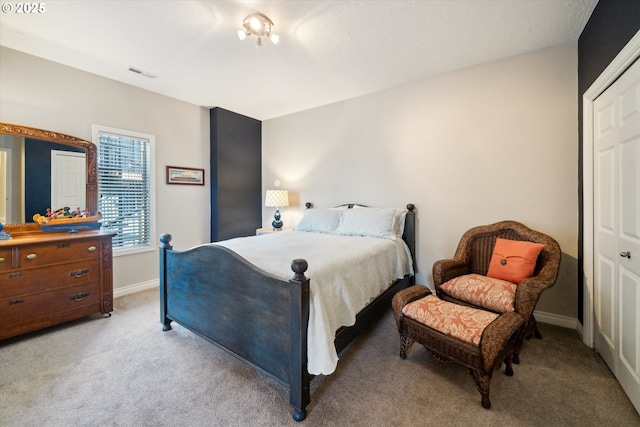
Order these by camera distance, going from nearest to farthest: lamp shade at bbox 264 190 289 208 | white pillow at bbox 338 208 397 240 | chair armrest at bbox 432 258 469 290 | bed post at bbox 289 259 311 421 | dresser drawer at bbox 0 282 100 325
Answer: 1. bed post at bbox 289 259 311 421
2. dresser drawer at bbox 0 282 100 325
3. chair armrest at bbox 432 258 469 290
4. white pillow at bbox 338 208 397 240
5. lamp shade at bbox 264 190 289 208

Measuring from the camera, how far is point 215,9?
202 centimetres

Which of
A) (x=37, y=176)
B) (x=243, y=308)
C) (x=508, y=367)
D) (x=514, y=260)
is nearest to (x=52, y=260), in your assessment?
(x=37, y=176)

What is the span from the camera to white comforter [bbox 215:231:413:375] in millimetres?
1474

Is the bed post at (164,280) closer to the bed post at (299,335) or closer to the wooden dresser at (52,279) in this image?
the wooden dresser at (52,279)

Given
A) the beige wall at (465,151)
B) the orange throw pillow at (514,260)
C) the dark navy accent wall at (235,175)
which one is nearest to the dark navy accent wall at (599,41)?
the beige wall at (465,151)

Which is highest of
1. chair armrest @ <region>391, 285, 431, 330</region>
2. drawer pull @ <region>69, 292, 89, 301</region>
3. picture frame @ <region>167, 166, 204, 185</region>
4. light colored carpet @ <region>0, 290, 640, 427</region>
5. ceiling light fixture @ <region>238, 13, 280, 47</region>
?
ceiling light fixture @ <region>238, 13, 280, 47</region>

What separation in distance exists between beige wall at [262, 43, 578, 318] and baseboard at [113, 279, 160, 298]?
8.62 ft

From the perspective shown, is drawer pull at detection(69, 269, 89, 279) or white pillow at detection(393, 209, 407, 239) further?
white pillow at detection(393, 209, 407, 239)

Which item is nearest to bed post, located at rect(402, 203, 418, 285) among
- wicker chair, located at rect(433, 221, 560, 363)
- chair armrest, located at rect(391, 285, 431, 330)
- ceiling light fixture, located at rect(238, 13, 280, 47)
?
wicker chair, located at rect(433, 221, 560, 363)

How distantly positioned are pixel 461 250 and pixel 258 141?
379 centimetres

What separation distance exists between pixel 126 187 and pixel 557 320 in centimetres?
512

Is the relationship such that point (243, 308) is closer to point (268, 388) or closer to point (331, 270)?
point (268, 388)

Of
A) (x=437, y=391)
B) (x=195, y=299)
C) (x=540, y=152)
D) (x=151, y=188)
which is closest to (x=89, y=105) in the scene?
(x=151, y=188)

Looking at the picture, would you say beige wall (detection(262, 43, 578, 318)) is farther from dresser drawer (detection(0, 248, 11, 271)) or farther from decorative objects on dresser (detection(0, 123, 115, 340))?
dresser drawer (detection(0, 248, 11, 271))
